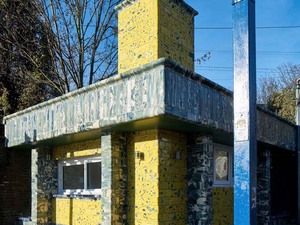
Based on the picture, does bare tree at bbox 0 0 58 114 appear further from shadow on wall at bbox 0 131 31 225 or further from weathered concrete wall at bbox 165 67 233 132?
weathered concrete wall at bbox 165 67 233 132

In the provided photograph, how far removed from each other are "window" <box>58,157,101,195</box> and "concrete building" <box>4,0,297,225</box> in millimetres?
26

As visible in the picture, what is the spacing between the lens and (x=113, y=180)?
298 inches

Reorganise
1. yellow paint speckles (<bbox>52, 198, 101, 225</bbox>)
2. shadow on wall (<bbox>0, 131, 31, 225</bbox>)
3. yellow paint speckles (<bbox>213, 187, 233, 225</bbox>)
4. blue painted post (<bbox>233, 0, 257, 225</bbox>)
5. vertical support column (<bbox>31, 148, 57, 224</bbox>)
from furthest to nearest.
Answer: shadow on wall (<bbox>0, 131, 31, 225</bbox>) → vertical support column (<bbox>31, 148, 57, 224</bbox>) → yellow paint speckles (<bbox>213, 187, 233, 225</bbox>) → yellow paint speckles (<bbox>52, 198, 101, 225</bbox>) → blue painted post (<bbox>233, 0, 257, 225</bbox>)

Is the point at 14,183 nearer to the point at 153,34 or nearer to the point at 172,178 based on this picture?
the point at 172,178

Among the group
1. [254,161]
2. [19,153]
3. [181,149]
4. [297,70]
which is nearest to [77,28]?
[19,153]

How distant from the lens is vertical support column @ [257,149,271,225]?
408 inches

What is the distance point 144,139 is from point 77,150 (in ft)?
8.80

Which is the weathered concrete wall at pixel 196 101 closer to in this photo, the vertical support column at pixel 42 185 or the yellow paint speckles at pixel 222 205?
the yellow paint speckles at pixel 222 205

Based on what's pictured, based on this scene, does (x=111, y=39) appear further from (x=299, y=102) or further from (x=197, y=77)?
(x=197, y=77)

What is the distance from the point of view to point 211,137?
8.08 m

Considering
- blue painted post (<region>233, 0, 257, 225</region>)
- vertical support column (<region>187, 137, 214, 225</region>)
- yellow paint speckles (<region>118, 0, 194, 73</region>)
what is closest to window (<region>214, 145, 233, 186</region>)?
vertical support column (<region>187, 137, 214, 225</region>)

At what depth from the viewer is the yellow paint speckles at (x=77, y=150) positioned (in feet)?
29.2

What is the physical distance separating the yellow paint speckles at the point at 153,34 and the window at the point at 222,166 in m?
2.30

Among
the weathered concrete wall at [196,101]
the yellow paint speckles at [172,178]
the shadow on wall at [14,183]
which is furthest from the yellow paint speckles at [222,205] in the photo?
the shadow on wall at [14,183]
